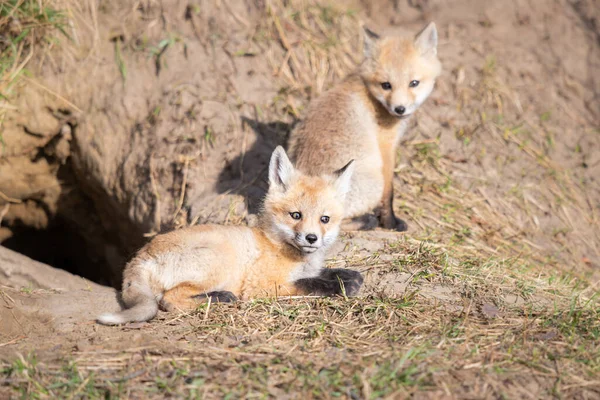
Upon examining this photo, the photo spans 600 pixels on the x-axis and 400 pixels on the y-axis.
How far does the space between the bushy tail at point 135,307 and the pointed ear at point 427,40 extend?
3.74 meters

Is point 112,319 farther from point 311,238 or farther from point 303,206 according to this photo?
point 303,206

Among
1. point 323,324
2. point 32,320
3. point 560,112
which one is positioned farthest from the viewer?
point 560,112

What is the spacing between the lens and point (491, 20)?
842cm

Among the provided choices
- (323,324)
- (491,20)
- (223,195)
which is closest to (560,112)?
(491,20)

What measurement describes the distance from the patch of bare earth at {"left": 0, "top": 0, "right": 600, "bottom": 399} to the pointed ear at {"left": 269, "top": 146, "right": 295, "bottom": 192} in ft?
2.75

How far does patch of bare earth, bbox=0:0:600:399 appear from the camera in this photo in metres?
3.32

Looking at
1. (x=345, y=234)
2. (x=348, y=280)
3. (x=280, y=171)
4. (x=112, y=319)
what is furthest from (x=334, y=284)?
(x=112, y=319)

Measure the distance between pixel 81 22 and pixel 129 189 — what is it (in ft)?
7.40

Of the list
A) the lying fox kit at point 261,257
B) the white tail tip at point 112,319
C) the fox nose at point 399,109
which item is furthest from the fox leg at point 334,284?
the fox nose at point 399,109

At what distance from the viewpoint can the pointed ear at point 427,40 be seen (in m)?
6.02

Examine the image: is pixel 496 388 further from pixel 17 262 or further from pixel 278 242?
pixel 17 262

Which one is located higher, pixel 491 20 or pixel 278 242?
pixel 491 20

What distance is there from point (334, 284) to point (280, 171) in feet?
3.32

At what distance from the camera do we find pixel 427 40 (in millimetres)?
6105
